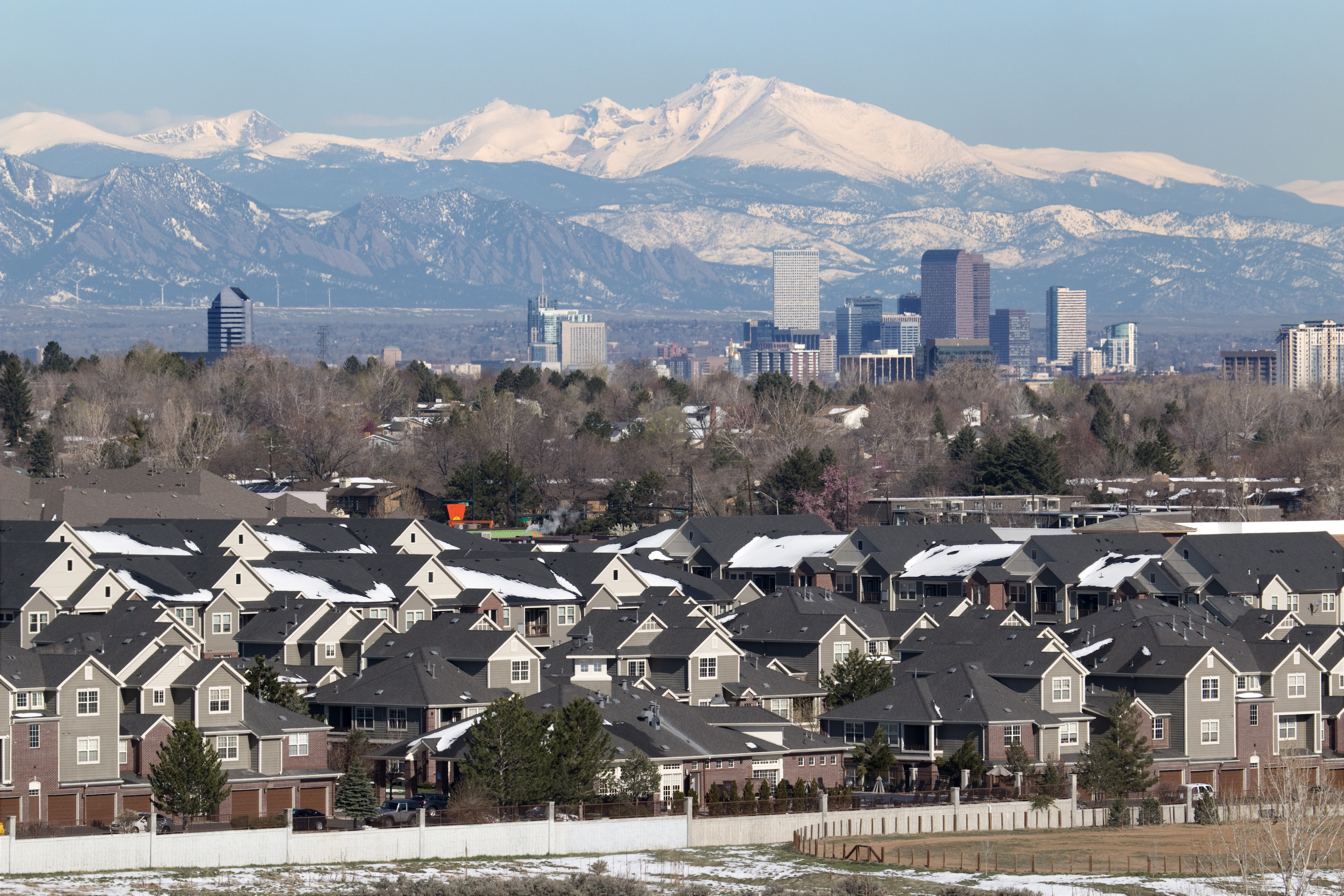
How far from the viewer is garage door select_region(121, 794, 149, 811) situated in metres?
63.4

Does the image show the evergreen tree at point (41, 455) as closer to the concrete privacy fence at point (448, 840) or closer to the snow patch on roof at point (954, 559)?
the snow patch on roof at point (954, 559)

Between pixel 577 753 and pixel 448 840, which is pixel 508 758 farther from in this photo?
pixel 448 840

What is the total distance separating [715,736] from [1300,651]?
2508 cm

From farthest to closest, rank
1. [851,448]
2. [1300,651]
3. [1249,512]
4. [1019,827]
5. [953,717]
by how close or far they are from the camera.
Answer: [851,448] < [1249,512] < [1300,651] < [953,717] < [1019,827]

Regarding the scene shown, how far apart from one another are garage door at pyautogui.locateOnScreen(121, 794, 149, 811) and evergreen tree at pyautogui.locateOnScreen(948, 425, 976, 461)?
12067cm

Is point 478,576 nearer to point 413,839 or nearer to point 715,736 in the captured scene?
point 715,736

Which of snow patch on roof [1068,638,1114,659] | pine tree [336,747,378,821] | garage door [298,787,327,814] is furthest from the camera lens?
snow patch on roof [1068,638,1114,659]

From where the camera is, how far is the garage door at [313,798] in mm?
65938

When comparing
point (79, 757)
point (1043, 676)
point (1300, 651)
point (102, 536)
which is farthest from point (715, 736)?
point (102, 536)

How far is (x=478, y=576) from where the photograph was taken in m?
99.6

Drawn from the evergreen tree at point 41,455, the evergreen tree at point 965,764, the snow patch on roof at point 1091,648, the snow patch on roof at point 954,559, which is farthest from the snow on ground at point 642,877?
the evergreen tree at point 41,455

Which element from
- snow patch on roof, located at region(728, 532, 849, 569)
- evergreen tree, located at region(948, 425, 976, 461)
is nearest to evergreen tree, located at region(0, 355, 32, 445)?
evergreen tree, located at region(948, 425, 976, 461)

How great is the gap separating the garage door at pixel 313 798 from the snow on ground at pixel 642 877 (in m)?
11.2

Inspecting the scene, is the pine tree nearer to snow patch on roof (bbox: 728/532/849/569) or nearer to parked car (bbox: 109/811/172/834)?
parked car (bbox: 109/811/172/834)
